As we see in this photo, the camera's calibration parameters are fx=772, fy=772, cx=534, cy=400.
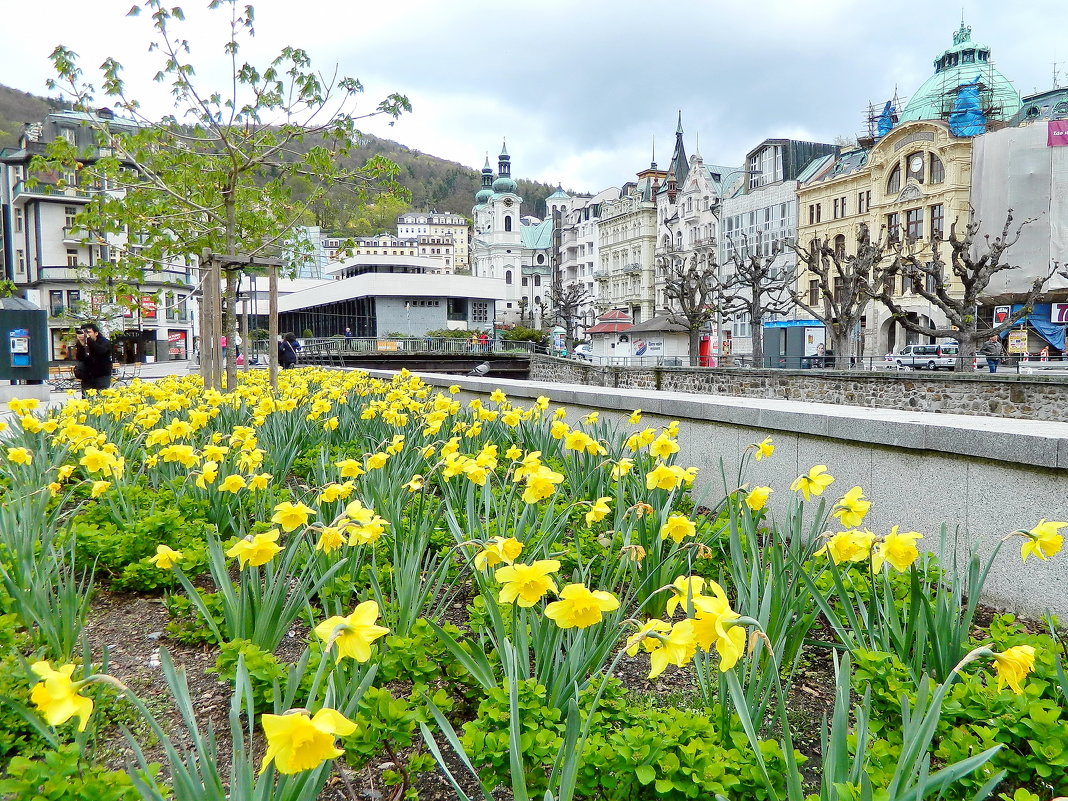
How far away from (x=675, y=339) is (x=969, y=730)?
129 feet

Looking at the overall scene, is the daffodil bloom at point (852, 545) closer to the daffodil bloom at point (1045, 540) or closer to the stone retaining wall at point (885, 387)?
the daffodil bloom at point (1045, 540)

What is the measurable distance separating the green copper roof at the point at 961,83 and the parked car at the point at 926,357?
50.3 feet

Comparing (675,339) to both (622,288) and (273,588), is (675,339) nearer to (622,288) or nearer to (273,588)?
(622,288)

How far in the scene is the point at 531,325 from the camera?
100812mm

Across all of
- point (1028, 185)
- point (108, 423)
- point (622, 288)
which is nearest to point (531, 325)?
point (622, 288)

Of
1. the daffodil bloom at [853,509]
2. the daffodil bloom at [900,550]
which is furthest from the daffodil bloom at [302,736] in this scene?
the daffodil bloom at [853,509]

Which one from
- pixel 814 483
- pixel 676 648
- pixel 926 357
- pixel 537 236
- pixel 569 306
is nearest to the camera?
pixel 676 648

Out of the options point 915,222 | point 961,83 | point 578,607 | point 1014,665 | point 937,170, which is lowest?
point 1014,665

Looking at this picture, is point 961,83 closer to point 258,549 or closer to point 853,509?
point 853,509

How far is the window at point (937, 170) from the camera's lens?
38.2 meters

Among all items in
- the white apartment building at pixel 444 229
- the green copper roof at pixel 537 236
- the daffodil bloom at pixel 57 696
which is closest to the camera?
the daffodil bloom at pixel 57 696

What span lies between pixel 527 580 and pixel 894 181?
45.1 m

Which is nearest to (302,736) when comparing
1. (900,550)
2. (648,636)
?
(648,636)

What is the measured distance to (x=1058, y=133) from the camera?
3362 cm
